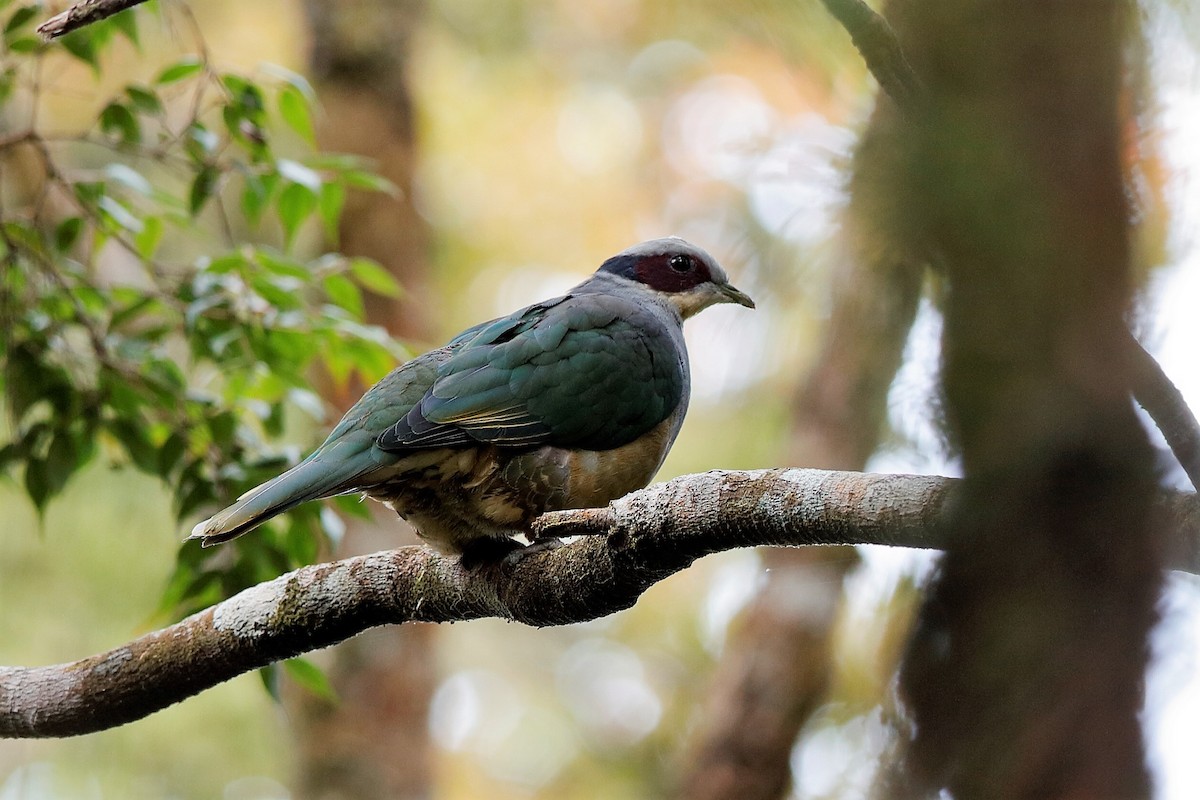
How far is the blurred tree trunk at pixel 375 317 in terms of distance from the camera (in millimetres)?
6395

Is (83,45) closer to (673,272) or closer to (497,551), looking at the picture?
(497,551)

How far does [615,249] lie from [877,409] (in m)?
10.2

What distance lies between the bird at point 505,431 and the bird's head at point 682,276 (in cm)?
53

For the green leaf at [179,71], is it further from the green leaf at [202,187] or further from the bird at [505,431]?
the bird at [505,431]

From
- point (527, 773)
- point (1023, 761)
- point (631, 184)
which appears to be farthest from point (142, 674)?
point (631, 184)

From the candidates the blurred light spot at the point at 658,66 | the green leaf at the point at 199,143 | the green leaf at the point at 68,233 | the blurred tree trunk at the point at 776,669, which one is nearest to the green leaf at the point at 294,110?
the green leaf at the point at 199,143

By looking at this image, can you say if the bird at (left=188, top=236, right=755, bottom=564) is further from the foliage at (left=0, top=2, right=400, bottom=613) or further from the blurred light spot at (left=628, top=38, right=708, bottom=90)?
the blurred light spot at (left=628, top=38, right=708, bottom=90)

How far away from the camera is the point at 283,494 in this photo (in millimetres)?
2943

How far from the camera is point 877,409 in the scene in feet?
5.26

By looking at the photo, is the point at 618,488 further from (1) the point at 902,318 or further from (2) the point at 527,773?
(2) the point at 527,773

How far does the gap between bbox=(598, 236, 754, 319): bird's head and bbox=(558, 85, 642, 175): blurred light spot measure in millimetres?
7975

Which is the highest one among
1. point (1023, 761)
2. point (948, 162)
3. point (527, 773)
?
point (948, 162)

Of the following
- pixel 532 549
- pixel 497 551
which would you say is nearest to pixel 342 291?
pixel 497 551

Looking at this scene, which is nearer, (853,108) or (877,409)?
(853,108)
